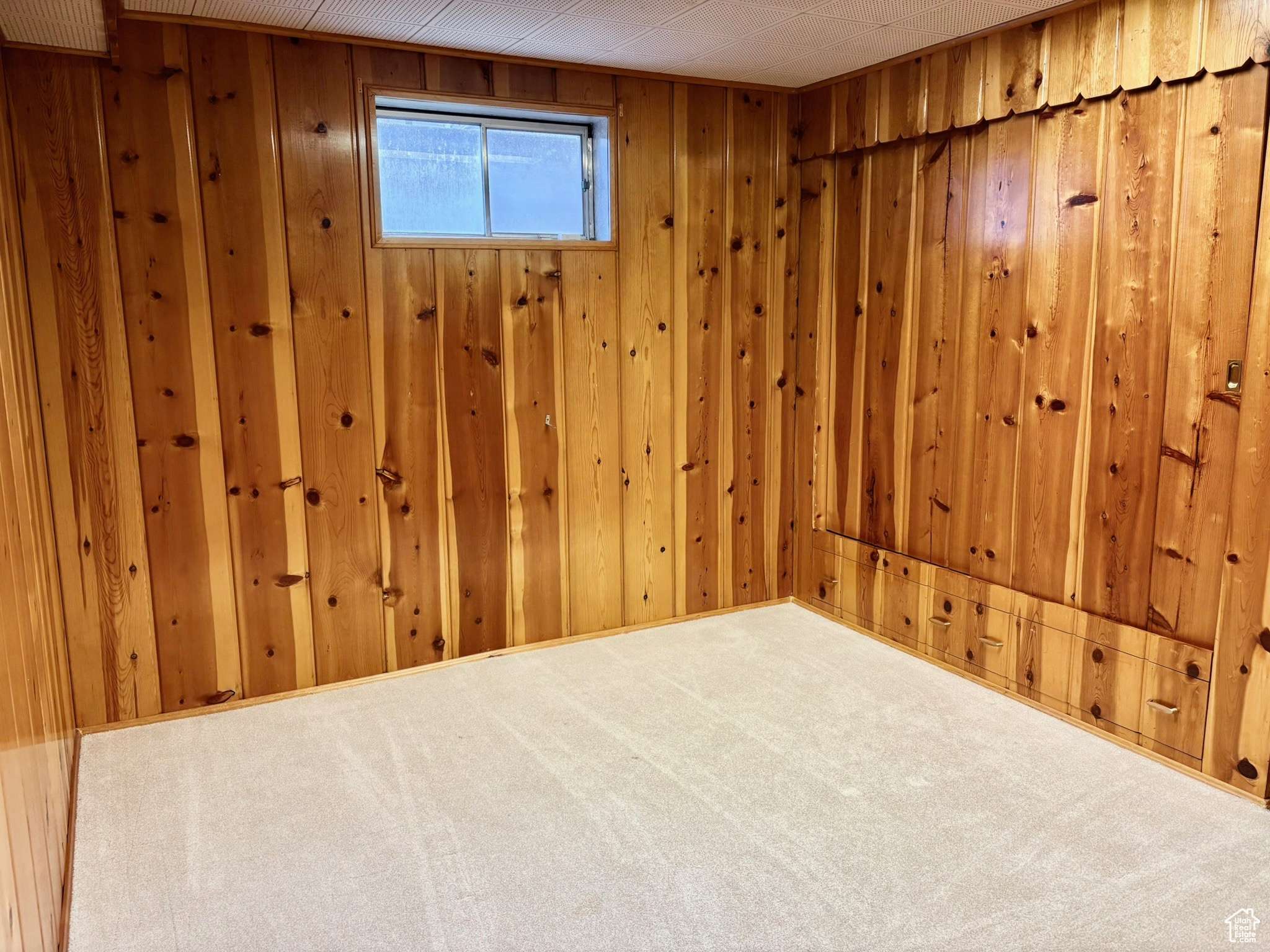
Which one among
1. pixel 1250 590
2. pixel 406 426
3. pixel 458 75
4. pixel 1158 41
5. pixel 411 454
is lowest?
pixel 1250 590

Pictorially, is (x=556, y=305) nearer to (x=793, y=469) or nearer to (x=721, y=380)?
(x=721, y=380)

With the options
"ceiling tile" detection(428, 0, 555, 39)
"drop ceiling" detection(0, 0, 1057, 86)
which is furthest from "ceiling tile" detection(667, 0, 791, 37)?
"ceiling tile" detection(428, 0, 555, 39)

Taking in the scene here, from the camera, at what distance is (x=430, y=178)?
139 inches

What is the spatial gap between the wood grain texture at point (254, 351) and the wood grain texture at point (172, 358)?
0.04 m

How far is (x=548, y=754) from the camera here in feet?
9.70

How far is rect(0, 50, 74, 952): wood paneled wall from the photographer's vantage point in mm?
1618

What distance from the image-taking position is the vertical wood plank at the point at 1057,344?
2998 millimetres

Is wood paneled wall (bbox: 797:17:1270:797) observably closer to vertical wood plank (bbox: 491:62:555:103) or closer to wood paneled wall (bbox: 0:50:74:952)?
vertical wood plank (bbox: 491:62:555:103)

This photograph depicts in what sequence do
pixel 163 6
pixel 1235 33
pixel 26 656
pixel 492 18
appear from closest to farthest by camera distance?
1. pixel 26 656
2. pixel 1235 33
3. pixel 163 6
4. pixel 492 18

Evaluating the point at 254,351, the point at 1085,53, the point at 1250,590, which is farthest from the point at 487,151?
the point at 1250,590

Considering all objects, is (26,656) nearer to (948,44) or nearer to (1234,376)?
(1234,376)

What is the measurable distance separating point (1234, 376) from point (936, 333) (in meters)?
1.14

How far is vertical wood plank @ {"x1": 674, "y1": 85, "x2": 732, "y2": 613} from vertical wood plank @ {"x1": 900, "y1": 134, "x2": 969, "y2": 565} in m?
0.83

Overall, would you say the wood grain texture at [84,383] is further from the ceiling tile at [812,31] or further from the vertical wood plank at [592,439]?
the ceiling tile at [812,31]
